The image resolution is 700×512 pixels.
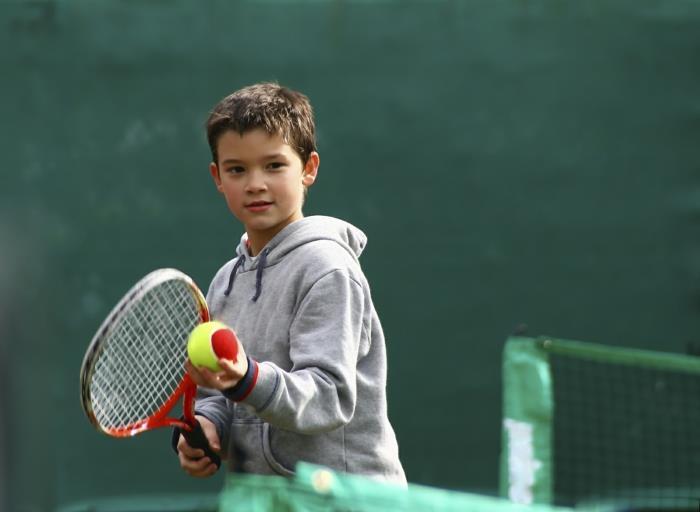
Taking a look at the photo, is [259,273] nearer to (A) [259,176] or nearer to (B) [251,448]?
(A) [259,176]

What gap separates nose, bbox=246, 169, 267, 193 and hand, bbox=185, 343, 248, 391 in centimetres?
38

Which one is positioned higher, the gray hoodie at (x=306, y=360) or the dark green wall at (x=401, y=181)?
the dark green wall at (x=401, y=181)

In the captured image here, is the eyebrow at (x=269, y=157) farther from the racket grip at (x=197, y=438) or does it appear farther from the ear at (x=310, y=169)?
the racket grip at (x=197, y=438)

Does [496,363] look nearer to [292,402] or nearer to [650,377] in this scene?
[650,377]

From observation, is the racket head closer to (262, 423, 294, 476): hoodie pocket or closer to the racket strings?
the racket strings

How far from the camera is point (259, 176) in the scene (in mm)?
2551

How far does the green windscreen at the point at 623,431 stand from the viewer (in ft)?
16.1

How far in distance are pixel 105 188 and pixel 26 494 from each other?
1.12 metres

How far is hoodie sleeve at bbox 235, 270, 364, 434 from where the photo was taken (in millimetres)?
2314

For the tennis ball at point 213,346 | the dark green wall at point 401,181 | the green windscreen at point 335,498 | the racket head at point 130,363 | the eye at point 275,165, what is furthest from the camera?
the dark green wall at point 401,181

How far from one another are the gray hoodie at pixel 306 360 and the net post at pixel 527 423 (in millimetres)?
1477

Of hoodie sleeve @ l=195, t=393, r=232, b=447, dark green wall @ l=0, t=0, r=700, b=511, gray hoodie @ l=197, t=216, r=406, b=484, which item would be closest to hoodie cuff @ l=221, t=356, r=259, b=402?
gray hoodie @ l=197, t=216, r=406, b=484

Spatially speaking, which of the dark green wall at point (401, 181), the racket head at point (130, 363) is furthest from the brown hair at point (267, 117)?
the dark green wall at point (401, 181)

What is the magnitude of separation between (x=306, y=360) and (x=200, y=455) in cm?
32
